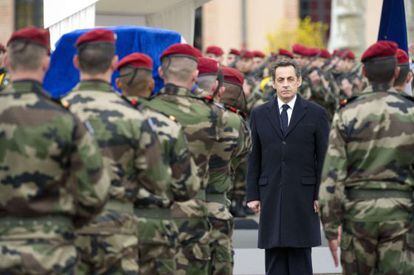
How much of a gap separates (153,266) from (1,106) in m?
1.95

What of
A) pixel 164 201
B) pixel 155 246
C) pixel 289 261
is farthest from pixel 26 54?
pixel 289 261

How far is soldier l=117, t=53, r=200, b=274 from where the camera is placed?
814cm

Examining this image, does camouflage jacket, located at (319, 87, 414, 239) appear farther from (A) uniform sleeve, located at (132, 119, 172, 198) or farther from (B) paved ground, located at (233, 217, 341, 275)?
(B) paved ground, located at (233, 217, 341, 275)

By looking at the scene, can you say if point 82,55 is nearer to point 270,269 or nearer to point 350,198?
point 350,198

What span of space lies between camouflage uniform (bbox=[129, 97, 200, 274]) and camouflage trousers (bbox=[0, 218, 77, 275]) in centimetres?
125

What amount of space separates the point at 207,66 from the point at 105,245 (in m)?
2.57

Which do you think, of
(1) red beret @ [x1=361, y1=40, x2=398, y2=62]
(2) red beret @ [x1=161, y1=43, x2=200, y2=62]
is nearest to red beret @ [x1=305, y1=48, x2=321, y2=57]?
(2) red beret @ [x1=161, y1=43, x2=200, y2=62]

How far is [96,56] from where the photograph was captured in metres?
7.59

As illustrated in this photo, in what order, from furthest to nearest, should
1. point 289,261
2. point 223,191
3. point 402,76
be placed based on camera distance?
point 289,261 < point 223,191 < point 402,76

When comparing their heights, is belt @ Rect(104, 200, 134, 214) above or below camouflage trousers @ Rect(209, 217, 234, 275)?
above

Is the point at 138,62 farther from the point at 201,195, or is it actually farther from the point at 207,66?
the point at 207,66

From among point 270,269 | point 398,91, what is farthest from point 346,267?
A: point 270,269

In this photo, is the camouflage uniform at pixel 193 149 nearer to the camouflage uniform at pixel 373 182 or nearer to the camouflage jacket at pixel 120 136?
the camouflage uniform at pixel 373 182

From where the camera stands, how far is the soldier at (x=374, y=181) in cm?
844
